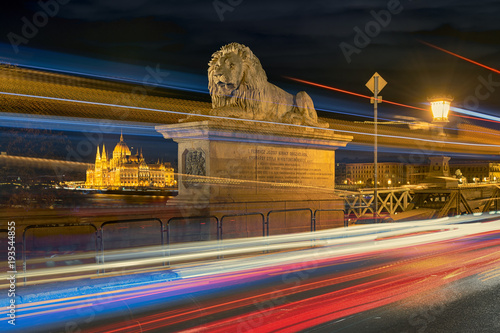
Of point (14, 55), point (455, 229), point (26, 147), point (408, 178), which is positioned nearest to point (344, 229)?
point (455, 229)

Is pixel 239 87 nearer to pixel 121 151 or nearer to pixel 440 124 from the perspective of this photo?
pixel 440 124

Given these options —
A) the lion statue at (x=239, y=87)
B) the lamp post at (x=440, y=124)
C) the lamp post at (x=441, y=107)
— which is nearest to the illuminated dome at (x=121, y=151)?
the lamp post at (x=440, y=124)

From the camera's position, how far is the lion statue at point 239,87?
1497cm

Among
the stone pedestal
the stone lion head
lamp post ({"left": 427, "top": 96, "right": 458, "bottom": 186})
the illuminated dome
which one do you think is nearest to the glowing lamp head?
lamp post ({"left": 427, "top": 96, "right": 458, "bottom": 186})

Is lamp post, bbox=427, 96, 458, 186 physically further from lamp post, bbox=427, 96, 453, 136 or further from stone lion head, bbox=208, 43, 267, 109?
stone lion head, bbox=208, 43, 267, 109

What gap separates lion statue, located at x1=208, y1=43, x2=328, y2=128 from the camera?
15.0 meters

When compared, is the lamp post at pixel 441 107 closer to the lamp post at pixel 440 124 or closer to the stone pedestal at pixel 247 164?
the lamp post at pixel 440 124

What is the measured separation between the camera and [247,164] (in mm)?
14992

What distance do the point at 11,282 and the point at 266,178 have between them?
9130 millimetres

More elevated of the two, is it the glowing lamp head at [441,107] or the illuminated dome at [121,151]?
the illuminated dome at [121,151]

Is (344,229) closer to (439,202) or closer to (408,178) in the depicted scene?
(439,202)

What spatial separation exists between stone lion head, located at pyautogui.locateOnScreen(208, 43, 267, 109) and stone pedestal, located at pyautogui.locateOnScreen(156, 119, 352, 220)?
980 mm

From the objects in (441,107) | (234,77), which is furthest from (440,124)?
(234,77)

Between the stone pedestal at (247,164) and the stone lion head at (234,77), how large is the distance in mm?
980
